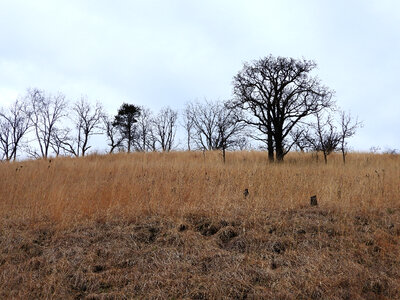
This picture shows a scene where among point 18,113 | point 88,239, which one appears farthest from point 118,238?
point 18,113

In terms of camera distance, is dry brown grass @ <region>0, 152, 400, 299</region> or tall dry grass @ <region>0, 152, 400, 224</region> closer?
dry brown grass @ <region>0, 152, 400, 299</region>

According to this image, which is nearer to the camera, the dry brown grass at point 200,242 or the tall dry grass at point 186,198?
the dry brown grass at point 200,242

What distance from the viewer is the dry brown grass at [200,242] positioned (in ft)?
10.5

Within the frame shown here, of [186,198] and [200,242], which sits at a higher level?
[186,198]

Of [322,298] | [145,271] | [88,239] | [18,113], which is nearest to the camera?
[322,298]

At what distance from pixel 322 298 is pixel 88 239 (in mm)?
3661

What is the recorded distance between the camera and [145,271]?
142 inches

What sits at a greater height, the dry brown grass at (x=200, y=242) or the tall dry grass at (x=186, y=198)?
the tall dry grass at (x=186, y=198)

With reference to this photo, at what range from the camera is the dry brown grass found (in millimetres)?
3207

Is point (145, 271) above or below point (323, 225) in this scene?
below

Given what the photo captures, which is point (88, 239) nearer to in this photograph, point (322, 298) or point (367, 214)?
point (322, 298)

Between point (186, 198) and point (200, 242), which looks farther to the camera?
point (186, 198)

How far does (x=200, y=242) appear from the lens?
169 inches

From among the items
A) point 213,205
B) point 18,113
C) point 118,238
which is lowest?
point 118,238
